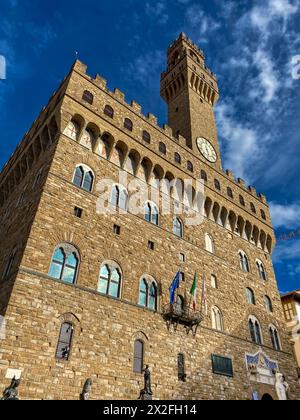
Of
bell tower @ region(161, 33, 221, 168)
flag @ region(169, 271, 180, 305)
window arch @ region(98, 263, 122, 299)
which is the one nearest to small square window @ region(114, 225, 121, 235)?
window arch @ region(98, 263, 122, 299)

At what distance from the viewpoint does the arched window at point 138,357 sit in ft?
42.9

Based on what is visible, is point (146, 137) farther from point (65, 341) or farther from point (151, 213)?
point (65, 341)

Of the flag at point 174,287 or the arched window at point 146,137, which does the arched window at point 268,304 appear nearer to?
the flag at point 174,287

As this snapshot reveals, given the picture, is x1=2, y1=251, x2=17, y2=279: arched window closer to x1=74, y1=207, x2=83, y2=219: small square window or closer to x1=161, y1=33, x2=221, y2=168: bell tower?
x1=74, y1=207, x2=83, y2=219: small square window

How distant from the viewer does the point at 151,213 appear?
59.1 feet

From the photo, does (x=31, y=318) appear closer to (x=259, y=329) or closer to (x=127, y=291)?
(x=127, y=291)

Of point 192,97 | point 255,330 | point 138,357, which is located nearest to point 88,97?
point 192,97

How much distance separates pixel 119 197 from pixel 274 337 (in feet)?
44.3

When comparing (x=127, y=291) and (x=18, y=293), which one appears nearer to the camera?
(x=18, y=293)

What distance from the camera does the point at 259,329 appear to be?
2020 centimetres

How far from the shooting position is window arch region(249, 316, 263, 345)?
19.5 m

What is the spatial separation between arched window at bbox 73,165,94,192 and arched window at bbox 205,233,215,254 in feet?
27.6
